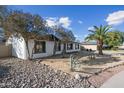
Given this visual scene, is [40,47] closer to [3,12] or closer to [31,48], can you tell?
[31,48]

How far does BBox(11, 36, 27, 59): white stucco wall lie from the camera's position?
59.6ft

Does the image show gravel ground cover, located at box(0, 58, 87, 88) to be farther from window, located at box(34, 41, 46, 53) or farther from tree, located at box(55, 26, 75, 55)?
tree, located at box(55, 26, 75, 55)

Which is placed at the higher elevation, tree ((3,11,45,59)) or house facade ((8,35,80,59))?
tree ((3,11,45,59))

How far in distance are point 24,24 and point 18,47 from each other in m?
4.32

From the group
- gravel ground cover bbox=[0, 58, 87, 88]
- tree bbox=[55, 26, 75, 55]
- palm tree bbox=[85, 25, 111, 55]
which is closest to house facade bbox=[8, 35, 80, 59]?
tree bbox=[55, 26, 75, 55]

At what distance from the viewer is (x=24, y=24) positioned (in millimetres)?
15523

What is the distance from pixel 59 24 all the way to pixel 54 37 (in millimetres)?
2067

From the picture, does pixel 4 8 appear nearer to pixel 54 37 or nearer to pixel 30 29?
pixel 30 29

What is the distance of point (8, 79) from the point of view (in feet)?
32.8

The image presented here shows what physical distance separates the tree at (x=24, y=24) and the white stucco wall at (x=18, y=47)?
70.0 inches

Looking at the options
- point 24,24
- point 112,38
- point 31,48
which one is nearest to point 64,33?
point 31,48

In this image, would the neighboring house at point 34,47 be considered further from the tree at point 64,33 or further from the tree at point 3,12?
the tree at point 3,12

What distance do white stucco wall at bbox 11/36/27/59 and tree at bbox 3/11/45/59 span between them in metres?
1.78
